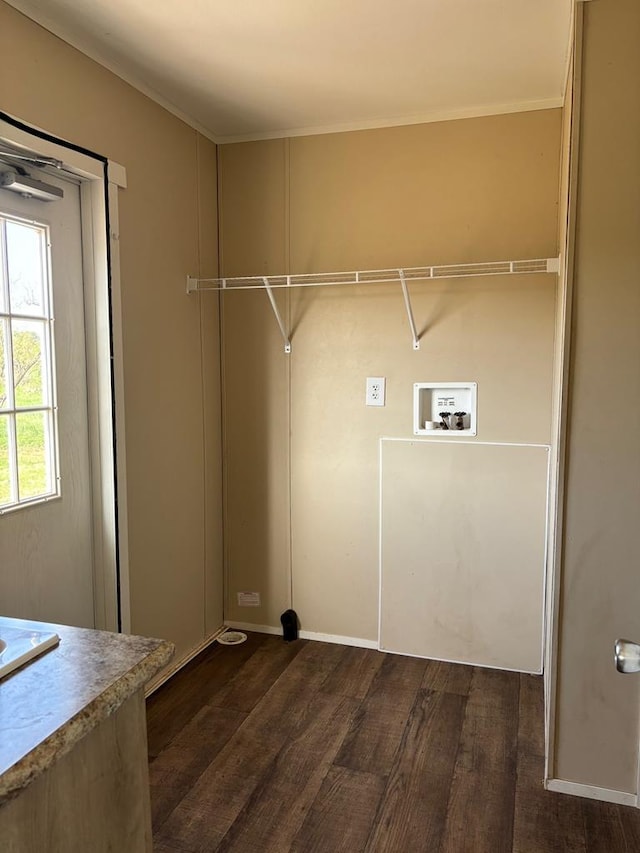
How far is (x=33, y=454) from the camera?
2.04 meters

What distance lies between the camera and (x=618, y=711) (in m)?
1.95

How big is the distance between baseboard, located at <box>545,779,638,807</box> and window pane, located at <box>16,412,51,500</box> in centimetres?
189

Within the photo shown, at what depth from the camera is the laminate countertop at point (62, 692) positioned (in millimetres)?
880

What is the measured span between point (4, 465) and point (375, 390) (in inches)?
62.1

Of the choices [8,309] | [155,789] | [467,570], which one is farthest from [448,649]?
[8,309]

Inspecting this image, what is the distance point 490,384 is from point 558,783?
1.50 meters

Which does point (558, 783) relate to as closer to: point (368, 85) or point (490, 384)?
point (490, 384)

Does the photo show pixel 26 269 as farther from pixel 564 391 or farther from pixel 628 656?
pixel 628 656

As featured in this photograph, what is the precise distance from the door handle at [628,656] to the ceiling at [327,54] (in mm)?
1812

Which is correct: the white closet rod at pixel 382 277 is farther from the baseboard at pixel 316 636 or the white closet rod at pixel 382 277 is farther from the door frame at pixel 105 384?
the baseboard at pixel 316 636

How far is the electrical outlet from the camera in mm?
2879

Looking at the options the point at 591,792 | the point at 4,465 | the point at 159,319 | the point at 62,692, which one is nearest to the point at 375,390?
the point at 159,319

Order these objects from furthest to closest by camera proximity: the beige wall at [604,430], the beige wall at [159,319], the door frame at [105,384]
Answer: the door frame at [105,384] < the beige wall at [159,319] < the beige wall at [604,430]

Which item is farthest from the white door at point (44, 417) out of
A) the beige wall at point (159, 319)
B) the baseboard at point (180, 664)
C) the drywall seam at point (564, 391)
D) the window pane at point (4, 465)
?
the drywall seam at point (564, 391)
